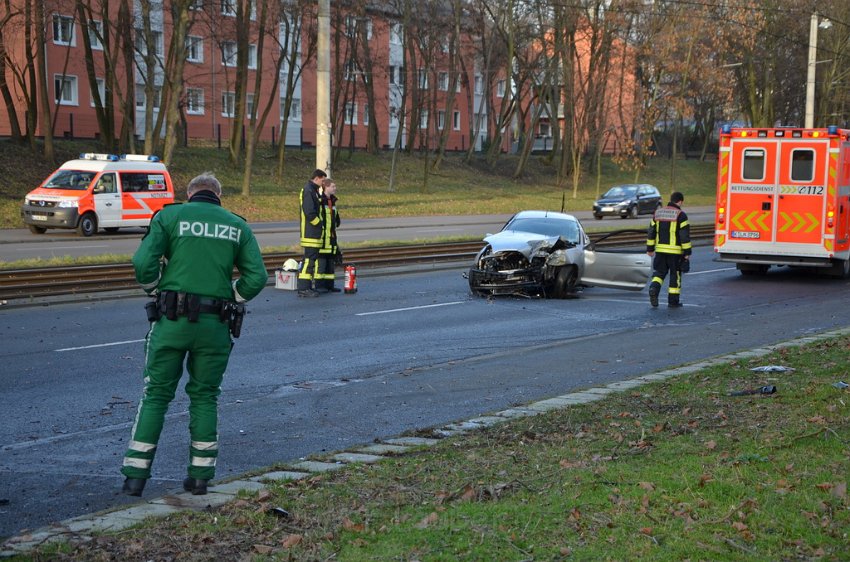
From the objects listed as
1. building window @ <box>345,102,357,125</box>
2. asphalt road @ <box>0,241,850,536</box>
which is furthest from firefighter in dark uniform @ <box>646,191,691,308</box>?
building window @ <box>345,102,357,125</box>

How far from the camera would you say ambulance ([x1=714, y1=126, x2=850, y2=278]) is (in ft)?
70.1

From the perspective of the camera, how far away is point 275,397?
9.53 metres

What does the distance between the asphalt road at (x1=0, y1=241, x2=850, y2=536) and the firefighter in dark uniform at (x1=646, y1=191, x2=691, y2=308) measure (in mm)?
380

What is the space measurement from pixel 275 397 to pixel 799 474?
4807mm

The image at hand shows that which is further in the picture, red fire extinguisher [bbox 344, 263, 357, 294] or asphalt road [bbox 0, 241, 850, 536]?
red fire extinguisher [bbox 344, 263, 357, 294]

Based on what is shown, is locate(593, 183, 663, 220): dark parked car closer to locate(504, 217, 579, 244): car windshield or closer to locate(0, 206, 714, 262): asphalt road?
locate(0, 206, 714, 262): asphalt road

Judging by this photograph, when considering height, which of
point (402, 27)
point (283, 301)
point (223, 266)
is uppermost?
point (402, 27)

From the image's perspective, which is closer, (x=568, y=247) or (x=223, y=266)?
(x=223, y=266)

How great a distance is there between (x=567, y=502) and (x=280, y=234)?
2626 cm

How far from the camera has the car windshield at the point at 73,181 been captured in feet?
99.3

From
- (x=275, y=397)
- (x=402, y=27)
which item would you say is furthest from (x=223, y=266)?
(x=402, y=27)

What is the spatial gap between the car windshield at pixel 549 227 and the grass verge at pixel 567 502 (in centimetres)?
1068

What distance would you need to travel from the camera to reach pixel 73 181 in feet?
99.7

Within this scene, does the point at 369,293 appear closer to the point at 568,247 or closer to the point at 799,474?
the point at 568,247
